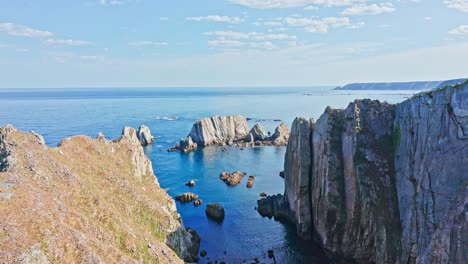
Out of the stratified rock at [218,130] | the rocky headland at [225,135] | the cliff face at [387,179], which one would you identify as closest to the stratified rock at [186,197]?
the cliff face at [387,179]

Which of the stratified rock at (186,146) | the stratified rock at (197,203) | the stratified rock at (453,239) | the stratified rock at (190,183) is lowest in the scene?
the stratified rock at (197,203)

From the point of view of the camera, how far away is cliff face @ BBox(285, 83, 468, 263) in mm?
43344

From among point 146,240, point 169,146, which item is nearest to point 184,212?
point 146,240

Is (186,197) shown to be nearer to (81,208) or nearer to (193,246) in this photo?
(193,246)

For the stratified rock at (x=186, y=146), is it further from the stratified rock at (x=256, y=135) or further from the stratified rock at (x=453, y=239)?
the stratified rock at (x=453, y=239)

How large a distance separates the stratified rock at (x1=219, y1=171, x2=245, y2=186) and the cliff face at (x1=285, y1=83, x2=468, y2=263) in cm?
3027

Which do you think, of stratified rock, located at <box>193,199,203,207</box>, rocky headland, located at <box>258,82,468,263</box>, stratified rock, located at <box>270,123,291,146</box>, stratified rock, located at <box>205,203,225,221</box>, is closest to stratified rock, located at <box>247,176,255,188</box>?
stratified rock, located at <box>193,199,203,207</box>

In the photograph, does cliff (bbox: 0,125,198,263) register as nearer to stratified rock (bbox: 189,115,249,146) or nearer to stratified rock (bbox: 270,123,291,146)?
stratified rock (bbox: 189,115,249,146)

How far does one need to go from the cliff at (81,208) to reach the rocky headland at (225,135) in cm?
8780

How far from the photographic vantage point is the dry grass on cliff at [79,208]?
34.1 meters

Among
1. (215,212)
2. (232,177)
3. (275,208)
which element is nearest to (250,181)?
(232,177)

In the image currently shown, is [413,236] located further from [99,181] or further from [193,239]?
[99,181]

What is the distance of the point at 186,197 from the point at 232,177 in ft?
71.7

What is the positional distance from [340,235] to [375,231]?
24.7 feet
